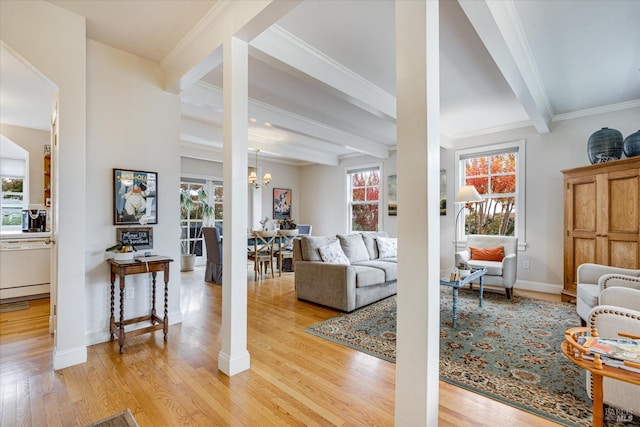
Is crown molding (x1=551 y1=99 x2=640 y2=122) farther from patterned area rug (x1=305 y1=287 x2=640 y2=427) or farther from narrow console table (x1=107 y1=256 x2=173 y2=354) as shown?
narrow console table (x1=107 y1=256 x2=173 y2=354)

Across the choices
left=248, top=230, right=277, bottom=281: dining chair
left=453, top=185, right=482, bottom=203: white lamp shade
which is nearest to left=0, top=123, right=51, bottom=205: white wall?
left=248, top=230, right=277, bottom=281: dining chair

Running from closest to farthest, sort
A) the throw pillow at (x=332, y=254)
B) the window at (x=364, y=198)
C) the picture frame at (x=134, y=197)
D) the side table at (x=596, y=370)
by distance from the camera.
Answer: the side table at (x=596, y=370)
the picture frame at (x=134, y=197)
the throw pillow at (x=332, y=254)
the window at (x=364, y=198)

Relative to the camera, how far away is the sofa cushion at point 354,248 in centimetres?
460

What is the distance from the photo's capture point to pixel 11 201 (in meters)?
5.47

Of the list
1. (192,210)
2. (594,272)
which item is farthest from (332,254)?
(192,210)

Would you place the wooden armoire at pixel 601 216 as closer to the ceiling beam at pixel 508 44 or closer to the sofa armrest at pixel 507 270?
the sofa armrest at pixel 507 270

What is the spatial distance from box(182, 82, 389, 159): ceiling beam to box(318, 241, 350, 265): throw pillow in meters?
1.98

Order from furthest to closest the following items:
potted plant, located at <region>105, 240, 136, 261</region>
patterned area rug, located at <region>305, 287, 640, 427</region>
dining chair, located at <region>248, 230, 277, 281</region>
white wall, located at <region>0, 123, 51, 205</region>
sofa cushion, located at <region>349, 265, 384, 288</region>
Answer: dining chair, located at <region>248, 230, 277, 281</region> → white wall, located at <region>0, 123, 51, 205</region> → sofa cushion, located at <region>349, 265, 384, 288</region> → potted plant, located at <region>105, 240, 136, 261</region> → patterned area rug, located at <region>305, 287, 640, 427</region>

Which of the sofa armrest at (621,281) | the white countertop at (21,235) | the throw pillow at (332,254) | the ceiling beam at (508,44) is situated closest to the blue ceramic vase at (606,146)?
the ceiling beam at (508,44)

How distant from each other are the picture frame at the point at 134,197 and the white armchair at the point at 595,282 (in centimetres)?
412

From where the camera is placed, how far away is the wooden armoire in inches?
140

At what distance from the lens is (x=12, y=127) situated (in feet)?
16.2

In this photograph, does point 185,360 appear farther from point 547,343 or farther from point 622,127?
point 622,127

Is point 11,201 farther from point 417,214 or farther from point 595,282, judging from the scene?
point 595,282
